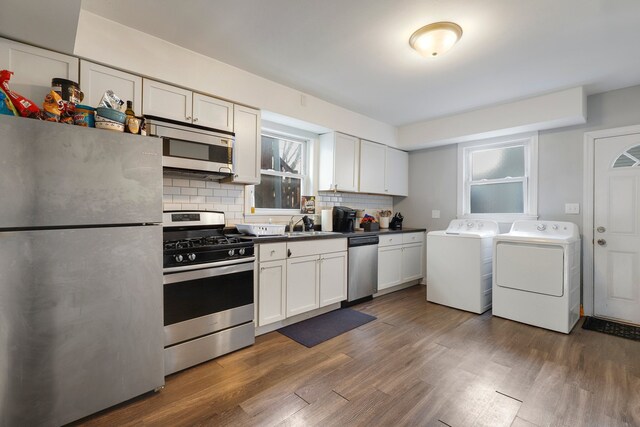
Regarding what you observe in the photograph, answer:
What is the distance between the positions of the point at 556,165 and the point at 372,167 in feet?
7.17

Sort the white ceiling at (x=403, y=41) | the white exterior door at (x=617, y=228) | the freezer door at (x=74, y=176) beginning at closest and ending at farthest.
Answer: the freezer door at (x=74, y=176), the white ceiling at (x=403, y=41), the white exterior door at (x=617, y=228)

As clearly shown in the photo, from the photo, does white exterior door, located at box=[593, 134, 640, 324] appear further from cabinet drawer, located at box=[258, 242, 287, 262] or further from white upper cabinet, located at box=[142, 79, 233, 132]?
white upper cabinet, located at box=[142, 79, 233, 132]

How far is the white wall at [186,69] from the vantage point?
1.99 metres

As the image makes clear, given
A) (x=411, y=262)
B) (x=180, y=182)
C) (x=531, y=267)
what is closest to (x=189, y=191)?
(x=180, y=182)

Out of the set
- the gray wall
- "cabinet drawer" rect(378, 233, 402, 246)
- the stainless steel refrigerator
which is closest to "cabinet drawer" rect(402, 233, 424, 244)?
"cabinet drawer" rect(378, 233, 402, 246)

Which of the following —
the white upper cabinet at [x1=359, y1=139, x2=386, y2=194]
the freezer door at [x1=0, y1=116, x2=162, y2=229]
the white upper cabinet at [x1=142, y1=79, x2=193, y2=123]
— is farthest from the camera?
the white upper cabinet at [x1=359, y1=139, x2=386, y2=194]

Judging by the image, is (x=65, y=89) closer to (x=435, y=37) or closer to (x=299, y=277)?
(x=299, y=277)

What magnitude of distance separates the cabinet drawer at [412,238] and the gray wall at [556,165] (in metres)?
0.26

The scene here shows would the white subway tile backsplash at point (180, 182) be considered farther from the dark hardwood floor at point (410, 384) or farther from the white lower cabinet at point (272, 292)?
the dark hardwood floor at point (410, 384)

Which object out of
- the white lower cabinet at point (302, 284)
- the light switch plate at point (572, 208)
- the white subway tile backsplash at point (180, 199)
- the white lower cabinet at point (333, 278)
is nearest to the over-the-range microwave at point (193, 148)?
the white subway tile backsplash at point (180, 199)

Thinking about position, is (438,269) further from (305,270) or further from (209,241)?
(209,241)

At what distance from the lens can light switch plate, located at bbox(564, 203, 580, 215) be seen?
131 inches

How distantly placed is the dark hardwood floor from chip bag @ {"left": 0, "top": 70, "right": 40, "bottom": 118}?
1.68 m

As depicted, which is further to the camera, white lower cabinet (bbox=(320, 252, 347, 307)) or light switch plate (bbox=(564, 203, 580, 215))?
light switch plate (bbox=(564, 203, 580, 215))
